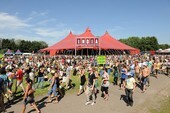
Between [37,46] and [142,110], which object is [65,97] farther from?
[37,46]

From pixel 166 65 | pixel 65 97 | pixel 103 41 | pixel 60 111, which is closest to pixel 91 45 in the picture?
pixel 103 41

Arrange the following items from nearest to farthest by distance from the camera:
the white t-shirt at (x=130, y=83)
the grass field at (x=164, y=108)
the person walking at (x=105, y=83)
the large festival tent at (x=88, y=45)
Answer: the grass field at (x=164, y=108) → the white t-shirt at (x=130, y=83) → the person walking at (x=105, y=83) → the large festival tent at (x=88, y=45)

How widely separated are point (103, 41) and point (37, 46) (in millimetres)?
69364

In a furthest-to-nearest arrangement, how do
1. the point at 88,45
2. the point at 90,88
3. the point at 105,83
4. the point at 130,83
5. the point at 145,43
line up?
the point at 145,43 < the point at 88,45 < the point at 105,83 < the point at 90,88 < the point at 130,83

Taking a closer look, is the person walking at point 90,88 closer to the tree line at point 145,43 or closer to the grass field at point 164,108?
the grass field at point 164,108

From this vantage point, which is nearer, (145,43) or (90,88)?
(90,88)

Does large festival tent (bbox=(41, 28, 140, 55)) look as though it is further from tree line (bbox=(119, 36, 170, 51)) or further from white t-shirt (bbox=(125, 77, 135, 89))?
tree line (bbox=(119, 36, 170, 51))

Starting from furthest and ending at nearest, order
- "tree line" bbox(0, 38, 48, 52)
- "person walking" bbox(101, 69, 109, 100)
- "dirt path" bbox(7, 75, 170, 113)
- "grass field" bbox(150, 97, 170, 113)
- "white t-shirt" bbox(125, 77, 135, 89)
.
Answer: "tree line" bbox(0, 38, 48, 52) → "person walking" bbox(101, 69, 109, 100) → "white t-shirt" bbox(125, 77, 135, 89) → "grass field" bbox(150, 97, 170, 113) → "dirt path" bbox(7, 75, 170, 113)

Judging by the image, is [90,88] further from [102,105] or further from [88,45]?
[88,45]

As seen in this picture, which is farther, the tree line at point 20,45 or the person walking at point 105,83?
the tree line at point 20,45

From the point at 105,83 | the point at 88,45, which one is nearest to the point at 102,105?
the point at 105,83

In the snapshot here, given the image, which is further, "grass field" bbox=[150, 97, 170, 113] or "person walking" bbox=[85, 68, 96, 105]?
"person walking" bbox=[85, 68, 96, 105]

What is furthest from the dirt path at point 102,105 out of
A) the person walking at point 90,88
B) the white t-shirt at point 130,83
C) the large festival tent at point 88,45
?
the large festival tent at point 88,45

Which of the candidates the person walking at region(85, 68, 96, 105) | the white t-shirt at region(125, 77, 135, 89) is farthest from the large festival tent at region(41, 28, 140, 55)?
the white t-shirt at region(125, 77, 135, 89)
